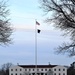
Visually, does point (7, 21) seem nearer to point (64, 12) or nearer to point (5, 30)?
point (5, 30)

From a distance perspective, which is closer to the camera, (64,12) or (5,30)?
(64,12)

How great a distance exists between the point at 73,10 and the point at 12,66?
14331 cm

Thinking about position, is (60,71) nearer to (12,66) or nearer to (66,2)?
(12,66)

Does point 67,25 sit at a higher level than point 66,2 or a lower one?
lower

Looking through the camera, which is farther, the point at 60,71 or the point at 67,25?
the point at 60,71

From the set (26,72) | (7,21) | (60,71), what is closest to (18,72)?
(26,72)

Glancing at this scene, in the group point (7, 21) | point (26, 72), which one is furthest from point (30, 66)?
point (7, 21)

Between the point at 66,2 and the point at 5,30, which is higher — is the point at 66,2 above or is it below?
above

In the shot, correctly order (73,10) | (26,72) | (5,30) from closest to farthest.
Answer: (73,10)
(5,30)
(26,72)

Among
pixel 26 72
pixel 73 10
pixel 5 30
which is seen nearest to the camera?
pixel 73 10

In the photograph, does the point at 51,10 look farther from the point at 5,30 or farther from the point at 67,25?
the point at 5,30

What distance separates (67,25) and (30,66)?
138 m

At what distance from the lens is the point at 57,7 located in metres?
26.4

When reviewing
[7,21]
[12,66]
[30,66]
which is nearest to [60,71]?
[30,66]
